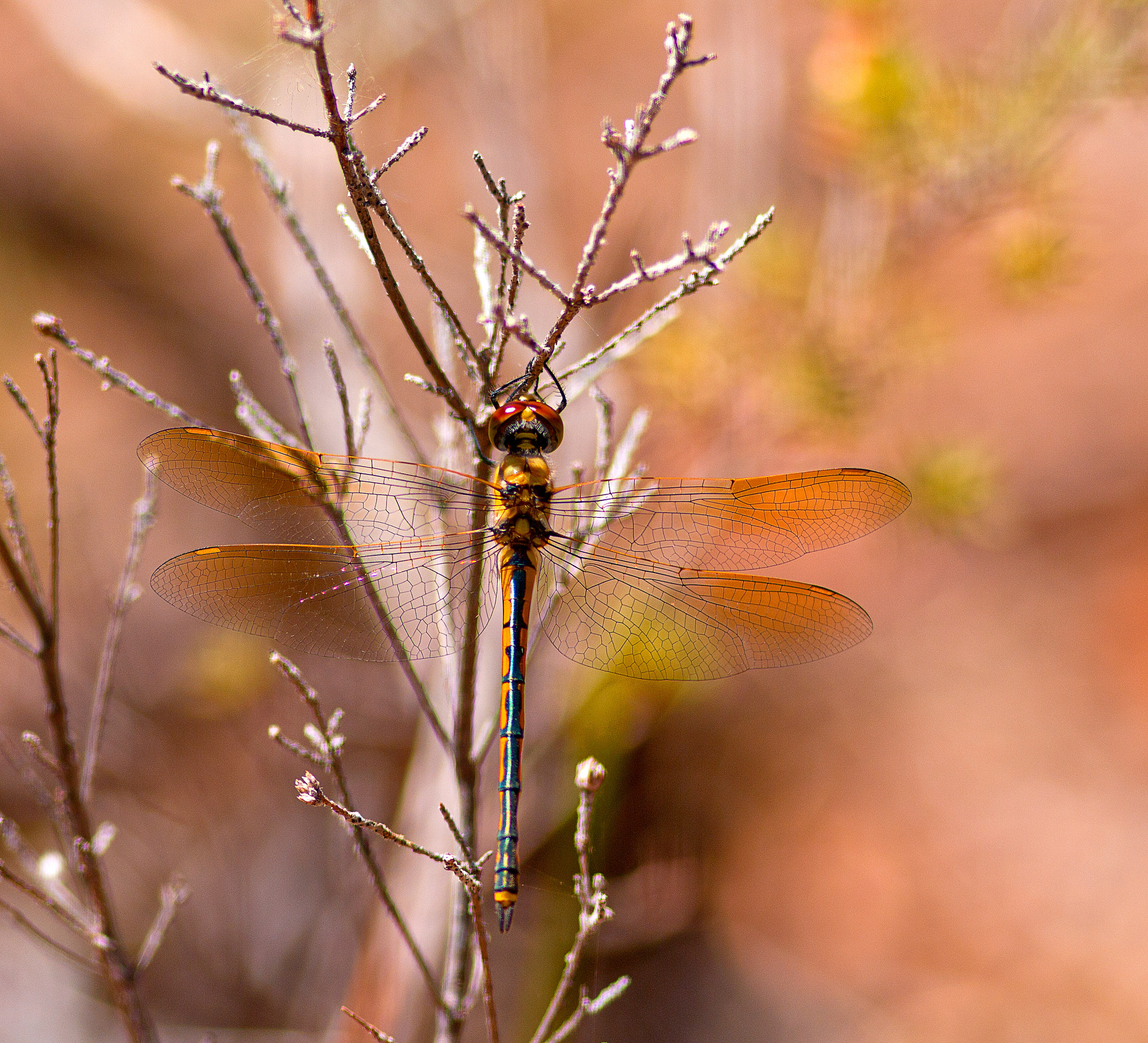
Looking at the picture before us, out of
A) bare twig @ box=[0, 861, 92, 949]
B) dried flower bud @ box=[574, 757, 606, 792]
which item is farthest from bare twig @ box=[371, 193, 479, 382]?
bare twig @ box=[0, 861, 92, 949]

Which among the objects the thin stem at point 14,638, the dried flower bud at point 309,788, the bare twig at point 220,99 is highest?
the bare twig at point 220,99

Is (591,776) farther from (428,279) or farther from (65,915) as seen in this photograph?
(65,915)

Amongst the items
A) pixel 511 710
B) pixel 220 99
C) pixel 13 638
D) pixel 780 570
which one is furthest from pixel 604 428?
pixel 780 570

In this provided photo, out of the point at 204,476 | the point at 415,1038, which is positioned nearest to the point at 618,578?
the point at 204,476

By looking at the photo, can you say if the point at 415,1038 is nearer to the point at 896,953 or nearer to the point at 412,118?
the point at 896,953

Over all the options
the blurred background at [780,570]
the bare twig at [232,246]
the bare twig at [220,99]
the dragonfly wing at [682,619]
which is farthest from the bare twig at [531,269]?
the blurred background at [780,570]

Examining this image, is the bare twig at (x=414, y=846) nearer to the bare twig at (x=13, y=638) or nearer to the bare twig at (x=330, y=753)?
the bare twig at (x=330, y=753)
